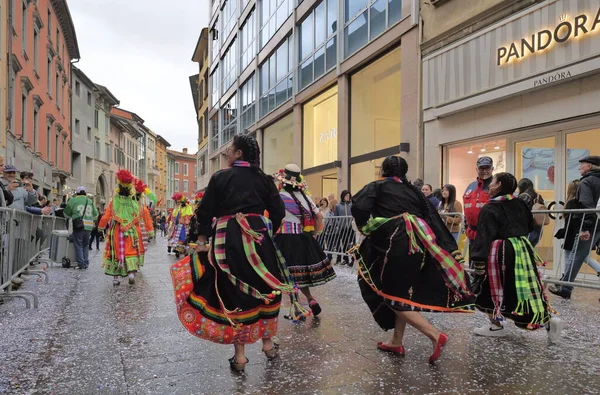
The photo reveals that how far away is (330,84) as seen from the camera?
17.7 meters

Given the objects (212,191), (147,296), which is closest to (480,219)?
(212,191)

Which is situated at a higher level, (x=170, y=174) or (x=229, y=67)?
(x=229, y=67)

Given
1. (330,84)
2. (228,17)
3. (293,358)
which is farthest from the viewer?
(228,17)

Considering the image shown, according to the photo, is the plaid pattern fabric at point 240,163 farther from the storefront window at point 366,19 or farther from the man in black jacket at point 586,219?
the storefront window at point 366,19

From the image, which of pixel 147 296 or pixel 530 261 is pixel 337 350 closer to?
pixel 530 261

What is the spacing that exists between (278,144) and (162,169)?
67.6 m

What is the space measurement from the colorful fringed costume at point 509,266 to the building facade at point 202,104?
37.1 meters

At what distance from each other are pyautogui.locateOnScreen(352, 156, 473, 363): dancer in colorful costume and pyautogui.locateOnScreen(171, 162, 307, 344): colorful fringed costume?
0.75m

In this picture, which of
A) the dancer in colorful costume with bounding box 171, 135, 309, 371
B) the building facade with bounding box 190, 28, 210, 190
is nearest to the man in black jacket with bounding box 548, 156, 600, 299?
the dancer in colorful costume with bounding box 171, 135, 309, 371

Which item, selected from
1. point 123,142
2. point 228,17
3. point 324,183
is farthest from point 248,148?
point 123,142

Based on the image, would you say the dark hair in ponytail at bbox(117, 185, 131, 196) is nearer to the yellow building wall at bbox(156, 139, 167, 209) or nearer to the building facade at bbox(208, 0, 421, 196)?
the building facade at bbox(208, 0, 421, 196)

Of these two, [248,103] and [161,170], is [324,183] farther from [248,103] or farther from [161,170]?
[161,170]

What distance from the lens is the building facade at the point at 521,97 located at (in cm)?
875

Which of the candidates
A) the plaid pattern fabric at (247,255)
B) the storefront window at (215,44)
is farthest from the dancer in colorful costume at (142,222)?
the storefront window at (215,44)
